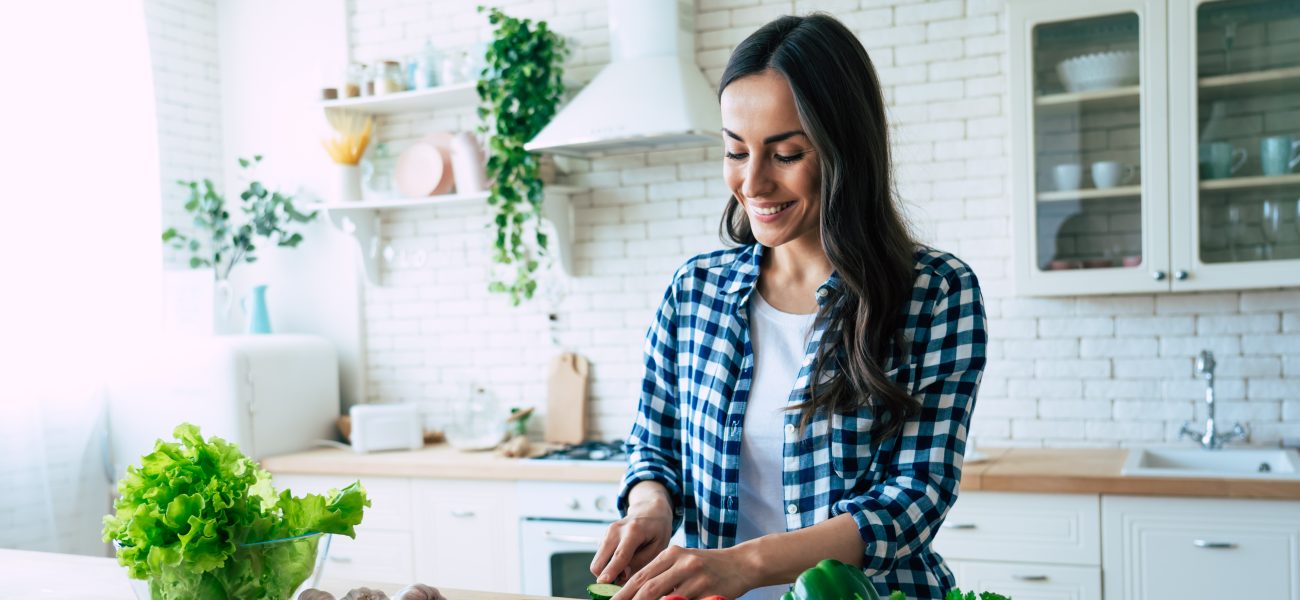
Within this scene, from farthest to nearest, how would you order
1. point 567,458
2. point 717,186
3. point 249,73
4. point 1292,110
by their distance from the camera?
1. point 249,73
2. point 717,186
3. point 567,458
4. point 1292,110

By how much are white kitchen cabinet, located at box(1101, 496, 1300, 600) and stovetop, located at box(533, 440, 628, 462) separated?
4.82 feet

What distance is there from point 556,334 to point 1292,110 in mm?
2533

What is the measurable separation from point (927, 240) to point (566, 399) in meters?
1.45

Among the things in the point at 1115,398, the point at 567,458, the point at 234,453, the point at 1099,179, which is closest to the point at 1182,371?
the point at 1115,398

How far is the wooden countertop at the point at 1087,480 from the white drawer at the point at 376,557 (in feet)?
6.32

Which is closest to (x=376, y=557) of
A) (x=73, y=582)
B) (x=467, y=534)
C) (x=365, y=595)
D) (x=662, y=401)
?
(x=467, y=534)

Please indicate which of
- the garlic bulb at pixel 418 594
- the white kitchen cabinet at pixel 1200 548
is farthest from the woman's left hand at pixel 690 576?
the white kitchen cabinet at pixel 1200 548

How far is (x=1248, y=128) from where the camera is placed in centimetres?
310

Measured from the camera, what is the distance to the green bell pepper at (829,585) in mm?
1100

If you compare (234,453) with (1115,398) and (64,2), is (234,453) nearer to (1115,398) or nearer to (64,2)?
(1115,398)

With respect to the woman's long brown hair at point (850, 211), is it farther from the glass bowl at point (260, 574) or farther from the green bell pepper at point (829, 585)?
the glass bowl at point (260, 574)

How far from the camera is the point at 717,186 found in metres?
3.94

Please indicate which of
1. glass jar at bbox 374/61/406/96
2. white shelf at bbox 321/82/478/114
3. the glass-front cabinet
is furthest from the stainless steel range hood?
the glass-front cabinet

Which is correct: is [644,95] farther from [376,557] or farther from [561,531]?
[376,557]
